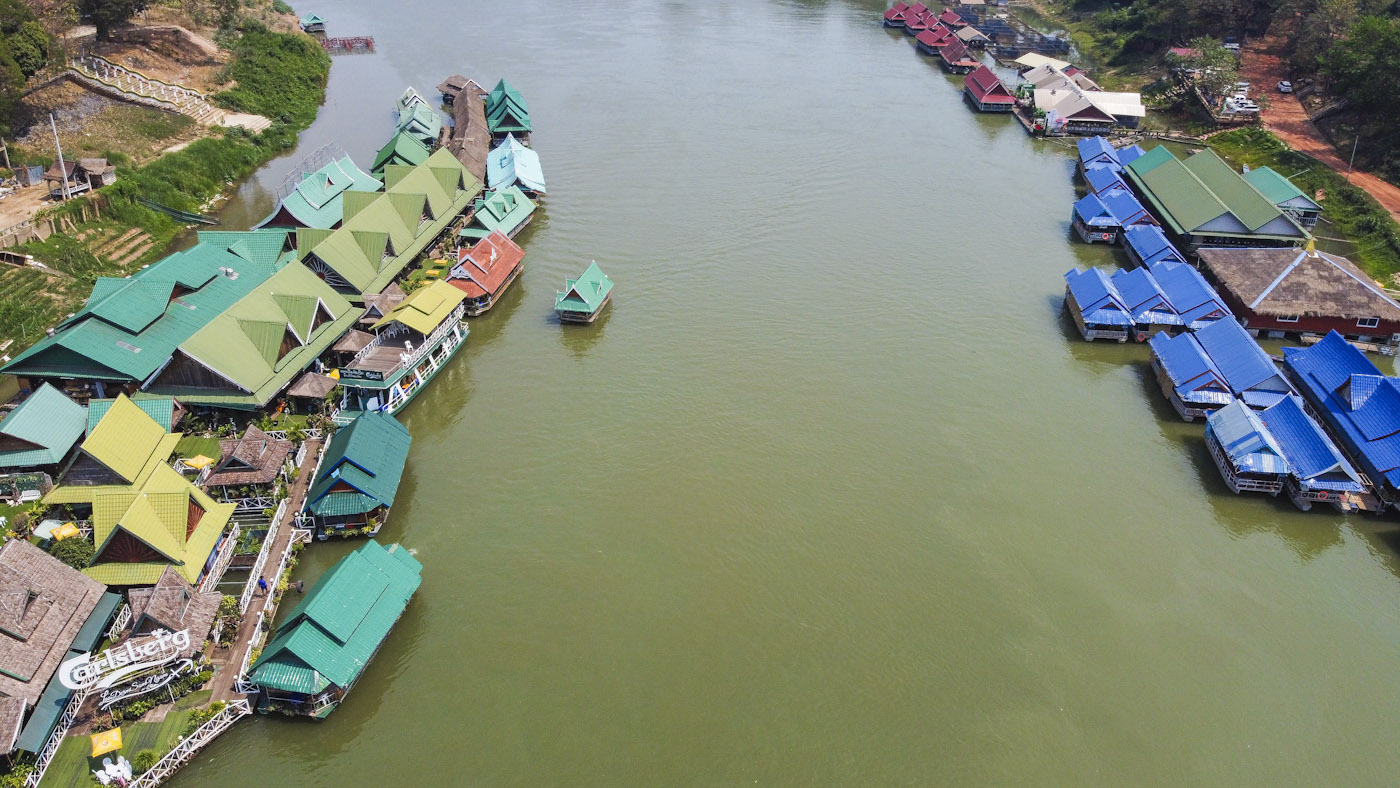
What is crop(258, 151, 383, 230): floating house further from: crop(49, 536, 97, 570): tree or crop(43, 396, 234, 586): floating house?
crop(49, 536, 97, 570): tree

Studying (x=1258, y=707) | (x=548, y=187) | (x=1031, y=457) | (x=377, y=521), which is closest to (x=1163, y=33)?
(x=548, y=187)

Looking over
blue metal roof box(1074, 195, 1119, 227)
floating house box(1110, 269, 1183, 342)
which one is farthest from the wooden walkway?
blue metal roof box(1074, 195, 1119, 227)

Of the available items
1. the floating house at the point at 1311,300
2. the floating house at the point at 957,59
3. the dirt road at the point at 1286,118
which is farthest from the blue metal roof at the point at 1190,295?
the floating house at the point at 957,59

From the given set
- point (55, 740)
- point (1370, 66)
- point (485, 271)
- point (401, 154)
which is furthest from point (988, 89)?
point (55, 740)

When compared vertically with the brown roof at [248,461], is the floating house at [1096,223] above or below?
below

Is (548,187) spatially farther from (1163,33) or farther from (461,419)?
(1163,33)

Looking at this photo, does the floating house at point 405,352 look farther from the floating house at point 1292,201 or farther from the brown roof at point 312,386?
the floating house at point 1292,201

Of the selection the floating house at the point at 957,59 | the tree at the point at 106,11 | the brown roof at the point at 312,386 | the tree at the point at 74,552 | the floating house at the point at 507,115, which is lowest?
the floating house at the point at 957,59
